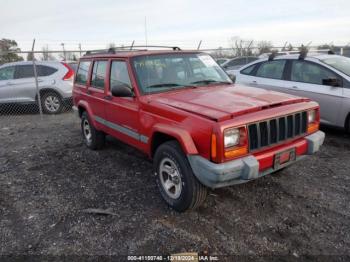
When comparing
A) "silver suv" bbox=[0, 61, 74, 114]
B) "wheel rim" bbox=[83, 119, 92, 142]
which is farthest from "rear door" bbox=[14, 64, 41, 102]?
"wheel rim" bbox=[83, 119, 92, 142]

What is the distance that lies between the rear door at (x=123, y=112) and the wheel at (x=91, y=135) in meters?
0.83

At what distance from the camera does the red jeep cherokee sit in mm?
2967

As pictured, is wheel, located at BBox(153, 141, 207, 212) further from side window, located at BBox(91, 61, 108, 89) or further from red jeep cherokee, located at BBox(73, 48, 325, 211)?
side window, located at BBox(91, 61, 108, 89)

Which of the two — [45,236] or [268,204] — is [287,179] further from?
[45,236]

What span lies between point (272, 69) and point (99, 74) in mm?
4001

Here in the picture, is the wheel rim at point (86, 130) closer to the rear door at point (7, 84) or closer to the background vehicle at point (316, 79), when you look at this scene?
the background vehicle at point (316, 79)

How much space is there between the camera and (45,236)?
3250 millimetres

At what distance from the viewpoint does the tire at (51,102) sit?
32.3 feet

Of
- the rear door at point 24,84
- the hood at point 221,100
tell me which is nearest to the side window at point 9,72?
the rear door at point 24,84

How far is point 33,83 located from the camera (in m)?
9.66

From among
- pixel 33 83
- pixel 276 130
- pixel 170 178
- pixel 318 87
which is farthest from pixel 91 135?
pixel 33 83

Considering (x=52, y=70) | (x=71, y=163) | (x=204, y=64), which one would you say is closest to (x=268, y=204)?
(x=204, y=64)

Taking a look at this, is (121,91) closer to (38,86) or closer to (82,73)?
(82,73)

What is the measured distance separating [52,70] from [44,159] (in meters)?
5.09
